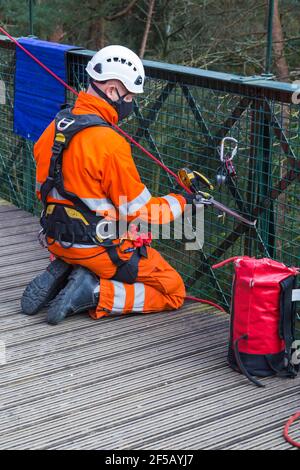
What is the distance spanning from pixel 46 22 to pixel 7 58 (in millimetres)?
6694

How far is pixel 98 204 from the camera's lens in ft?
14.4

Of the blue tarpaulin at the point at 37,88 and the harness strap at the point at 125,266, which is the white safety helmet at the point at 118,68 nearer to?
the harness strap at the point at 125,266

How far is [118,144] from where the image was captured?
14.1 feet

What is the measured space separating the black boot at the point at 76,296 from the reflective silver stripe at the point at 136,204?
0.43m

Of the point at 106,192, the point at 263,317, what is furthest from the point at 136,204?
the point at 263,317

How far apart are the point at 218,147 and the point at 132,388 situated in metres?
1.52

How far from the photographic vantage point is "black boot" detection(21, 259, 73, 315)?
15.1 feet

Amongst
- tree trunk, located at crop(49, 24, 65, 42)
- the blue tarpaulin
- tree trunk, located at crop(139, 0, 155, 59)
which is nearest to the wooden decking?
the blue tarpaulin

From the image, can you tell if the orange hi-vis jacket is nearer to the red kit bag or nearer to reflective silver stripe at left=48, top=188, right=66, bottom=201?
reflective silver stripe at left=48, top=188, right=66, bottom=201

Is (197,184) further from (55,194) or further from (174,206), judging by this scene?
(55,194)

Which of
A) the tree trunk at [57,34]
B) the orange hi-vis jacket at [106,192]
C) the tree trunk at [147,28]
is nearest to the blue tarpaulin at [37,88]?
the orange hi-vis jacket at [106,192]

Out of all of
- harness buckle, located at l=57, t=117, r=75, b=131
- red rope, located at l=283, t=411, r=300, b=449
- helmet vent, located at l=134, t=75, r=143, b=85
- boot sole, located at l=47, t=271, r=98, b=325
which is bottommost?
red rope, located at l=283, t=411, r=300, b=449

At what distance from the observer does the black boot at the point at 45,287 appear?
4605 mm

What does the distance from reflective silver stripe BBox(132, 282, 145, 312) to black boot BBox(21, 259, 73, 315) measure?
1.26ft
